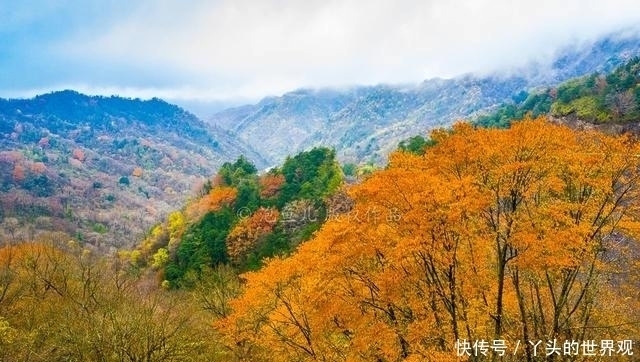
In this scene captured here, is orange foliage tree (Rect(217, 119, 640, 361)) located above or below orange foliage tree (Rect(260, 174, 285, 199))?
above

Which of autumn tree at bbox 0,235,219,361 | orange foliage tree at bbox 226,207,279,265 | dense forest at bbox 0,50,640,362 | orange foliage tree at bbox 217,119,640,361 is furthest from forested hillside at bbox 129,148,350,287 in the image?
orange foliage tree at bbox 217,119,640,361

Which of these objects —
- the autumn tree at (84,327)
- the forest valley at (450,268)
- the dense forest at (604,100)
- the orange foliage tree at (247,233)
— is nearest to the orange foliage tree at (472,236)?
the forest valley at (450,268)

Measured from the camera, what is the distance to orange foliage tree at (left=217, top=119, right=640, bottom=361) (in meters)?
23.3

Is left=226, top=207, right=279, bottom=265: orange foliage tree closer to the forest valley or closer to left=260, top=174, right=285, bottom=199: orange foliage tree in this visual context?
left=260, top=174, right=285, bottom=199: orange foliage tree

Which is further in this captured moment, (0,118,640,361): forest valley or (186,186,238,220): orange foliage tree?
(186,186,238,220): orange foliage tree

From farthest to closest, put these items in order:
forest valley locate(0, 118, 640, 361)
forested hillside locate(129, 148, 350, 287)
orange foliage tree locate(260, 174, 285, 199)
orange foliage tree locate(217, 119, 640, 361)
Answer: orange foliage tree locate(260, 174, 285, 199) < forested hillside locate(129, 148, 350, 287) < forest valley locate(0, 118, 640, 361) < orange foliage tree locate(217, 119, 640, 361)

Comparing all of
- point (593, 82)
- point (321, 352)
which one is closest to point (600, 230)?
point (321, 352)

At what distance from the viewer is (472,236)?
2453 centimetres

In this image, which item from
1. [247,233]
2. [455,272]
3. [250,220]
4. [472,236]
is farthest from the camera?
[250,220]

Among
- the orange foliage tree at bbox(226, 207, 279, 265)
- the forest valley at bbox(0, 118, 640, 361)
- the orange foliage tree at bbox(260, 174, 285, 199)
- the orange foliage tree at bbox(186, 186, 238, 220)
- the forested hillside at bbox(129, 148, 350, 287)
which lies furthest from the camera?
the orange foliage tree at bbox(186, 186, 238, 220)

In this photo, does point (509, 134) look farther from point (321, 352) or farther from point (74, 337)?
point (74, 337)

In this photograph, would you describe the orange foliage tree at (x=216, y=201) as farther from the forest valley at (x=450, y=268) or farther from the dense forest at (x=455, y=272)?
the forest valley at (x=450, y=268)

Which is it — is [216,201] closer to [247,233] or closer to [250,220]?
[250,220]

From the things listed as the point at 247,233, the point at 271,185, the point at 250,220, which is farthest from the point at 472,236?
the point at 271,185
